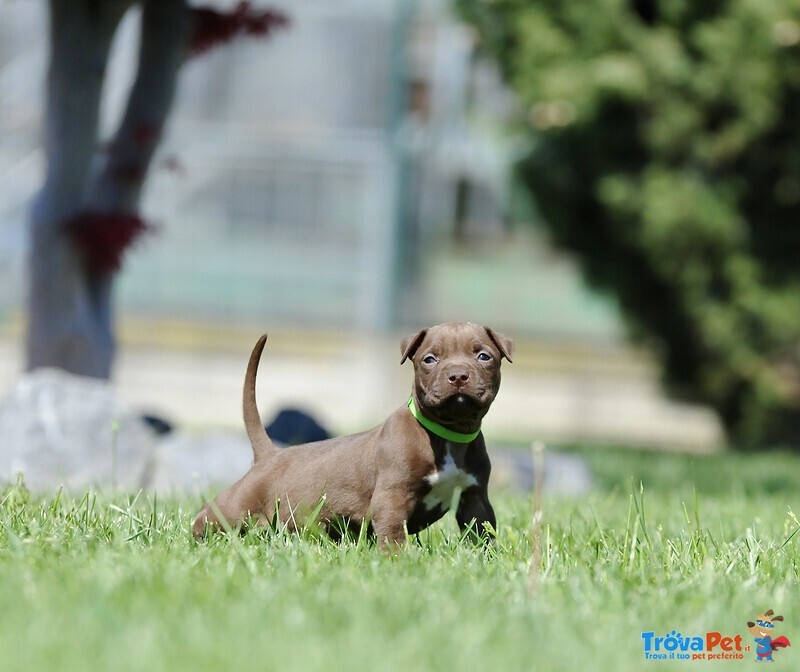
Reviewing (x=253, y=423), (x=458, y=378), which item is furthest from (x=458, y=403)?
(x=253, y=423)

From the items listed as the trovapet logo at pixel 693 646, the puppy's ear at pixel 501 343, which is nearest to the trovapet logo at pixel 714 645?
the trovapet logo at pixel 693 646

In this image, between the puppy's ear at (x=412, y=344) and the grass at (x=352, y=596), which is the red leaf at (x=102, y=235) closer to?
the grass at (x=352, y=596)

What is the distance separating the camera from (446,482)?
3.42 m

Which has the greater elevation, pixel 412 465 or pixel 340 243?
pixel 340 243

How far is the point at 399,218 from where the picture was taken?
1305 centimetres

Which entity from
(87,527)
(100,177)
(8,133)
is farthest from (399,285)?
(87,527)

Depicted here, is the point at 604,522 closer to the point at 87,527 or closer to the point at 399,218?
the point at 87,527

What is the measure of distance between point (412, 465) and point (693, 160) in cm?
840

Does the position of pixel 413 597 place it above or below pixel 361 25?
below

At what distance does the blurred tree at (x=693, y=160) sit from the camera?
10.6 m

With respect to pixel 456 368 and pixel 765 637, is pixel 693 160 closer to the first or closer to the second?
pixel 456 368

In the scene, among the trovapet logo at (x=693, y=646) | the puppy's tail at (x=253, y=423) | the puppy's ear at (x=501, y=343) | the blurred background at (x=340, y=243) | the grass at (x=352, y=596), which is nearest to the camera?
the grass at (x=352, y=596)

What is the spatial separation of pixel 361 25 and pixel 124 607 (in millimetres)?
11417

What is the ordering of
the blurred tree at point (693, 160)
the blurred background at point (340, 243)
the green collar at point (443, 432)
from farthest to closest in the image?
1. the blurred background at point (340, 243)
2. the blurred tree at point (693, 160)
3. the green collar at point (443, 432)
